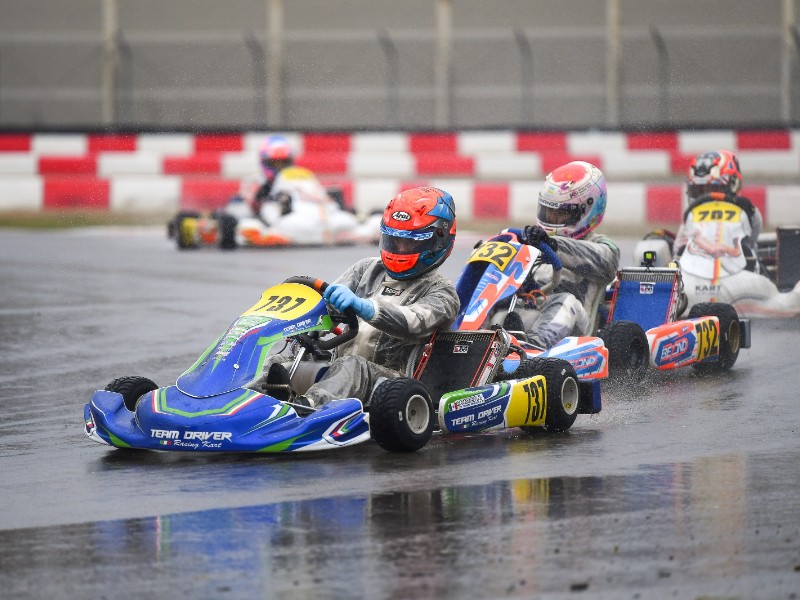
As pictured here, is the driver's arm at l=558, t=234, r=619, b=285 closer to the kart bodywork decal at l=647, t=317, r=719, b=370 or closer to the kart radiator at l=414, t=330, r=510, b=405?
the kart bodywork decal at l=647, t=317, r=719, b=370

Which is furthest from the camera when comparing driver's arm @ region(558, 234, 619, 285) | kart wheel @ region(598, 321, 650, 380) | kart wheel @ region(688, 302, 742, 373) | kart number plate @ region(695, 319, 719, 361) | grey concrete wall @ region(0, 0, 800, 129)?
grey concrete wall @ region(0, 0, 800, 129)

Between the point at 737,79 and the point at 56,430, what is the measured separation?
→ 13657mm

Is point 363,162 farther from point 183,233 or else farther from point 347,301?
point 347,301

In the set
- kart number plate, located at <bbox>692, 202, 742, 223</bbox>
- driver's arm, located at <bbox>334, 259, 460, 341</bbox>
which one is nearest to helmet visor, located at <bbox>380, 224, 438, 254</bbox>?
driver's arm, located at <bbox>334, 259, 460, 341</bbox>

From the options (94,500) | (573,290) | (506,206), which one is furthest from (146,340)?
(506,206)

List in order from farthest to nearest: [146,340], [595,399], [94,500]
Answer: [146,340] → [595,399] → [94,500]

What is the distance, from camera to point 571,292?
8094 millimetres

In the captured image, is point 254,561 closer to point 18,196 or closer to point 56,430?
point 56,430

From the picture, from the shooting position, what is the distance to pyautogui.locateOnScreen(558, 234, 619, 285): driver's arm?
7977 millimetres

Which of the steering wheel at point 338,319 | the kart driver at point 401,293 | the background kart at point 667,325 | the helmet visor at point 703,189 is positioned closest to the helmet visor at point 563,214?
the background kart at point 667,325

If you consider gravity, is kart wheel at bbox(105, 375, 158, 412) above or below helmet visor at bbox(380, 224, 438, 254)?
below

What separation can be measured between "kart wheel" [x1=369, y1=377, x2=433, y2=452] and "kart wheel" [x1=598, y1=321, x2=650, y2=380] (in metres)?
1.95

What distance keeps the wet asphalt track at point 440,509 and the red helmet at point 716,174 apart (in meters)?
3.13

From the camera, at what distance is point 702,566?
443cm
